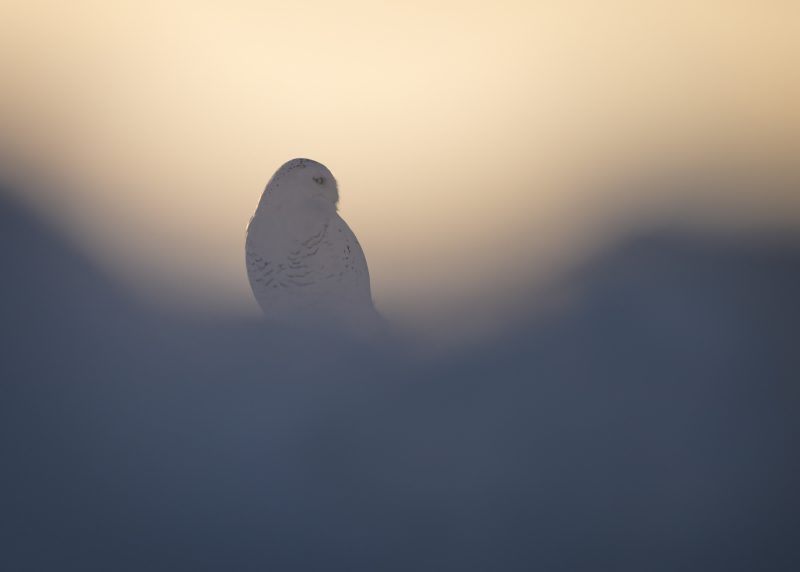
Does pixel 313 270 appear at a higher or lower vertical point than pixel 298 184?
lower

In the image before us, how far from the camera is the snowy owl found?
167 cm

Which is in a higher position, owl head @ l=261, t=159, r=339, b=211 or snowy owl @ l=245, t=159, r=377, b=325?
owl head @ l=261, t=159, r=339, b=211

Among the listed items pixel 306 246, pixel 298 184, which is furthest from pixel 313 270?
pixel 298 184

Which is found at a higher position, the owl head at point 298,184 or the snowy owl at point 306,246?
the owl head at point 298,184

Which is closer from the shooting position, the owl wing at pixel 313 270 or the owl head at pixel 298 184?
the owl wing at pixel 313 270

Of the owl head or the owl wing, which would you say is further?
the owl head

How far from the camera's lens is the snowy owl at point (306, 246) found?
1.67m

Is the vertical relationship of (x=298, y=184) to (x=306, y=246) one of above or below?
above

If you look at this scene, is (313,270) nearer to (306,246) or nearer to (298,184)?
(306,246)

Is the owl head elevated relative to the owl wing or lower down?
elevated

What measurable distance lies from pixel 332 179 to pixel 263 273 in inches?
13.1

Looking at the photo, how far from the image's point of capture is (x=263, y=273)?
1.66m

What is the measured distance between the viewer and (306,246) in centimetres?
178

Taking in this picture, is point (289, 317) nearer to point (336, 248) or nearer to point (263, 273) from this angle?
point (263, 273)
